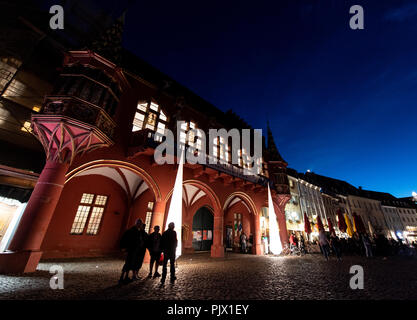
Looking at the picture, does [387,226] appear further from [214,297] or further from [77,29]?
[77,29]

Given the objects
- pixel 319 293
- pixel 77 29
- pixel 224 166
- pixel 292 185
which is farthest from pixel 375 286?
pixel 292 185

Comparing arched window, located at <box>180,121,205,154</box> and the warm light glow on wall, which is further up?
arched window, located at <box>180,121,205,154</box>

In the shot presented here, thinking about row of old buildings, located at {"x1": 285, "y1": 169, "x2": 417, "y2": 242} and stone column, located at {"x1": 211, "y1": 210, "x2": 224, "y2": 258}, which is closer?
→ stone column, located at {"x1": 211, "y1": 210, "x2": 224, "y2": 258}

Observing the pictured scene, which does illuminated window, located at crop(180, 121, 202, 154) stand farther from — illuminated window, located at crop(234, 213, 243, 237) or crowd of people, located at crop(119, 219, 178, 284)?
illuminated window, located at crop(234, 213, 243, 237)

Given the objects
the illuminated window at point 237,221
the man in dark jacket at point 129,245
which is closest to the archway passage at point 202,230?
the illuminated window at point 237,221

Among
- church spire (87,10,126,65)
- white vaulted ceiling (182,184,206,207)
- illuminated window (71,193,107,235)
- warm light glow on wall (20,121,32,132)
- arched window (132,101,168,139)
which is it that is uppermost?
church spire (87,10,126,65)

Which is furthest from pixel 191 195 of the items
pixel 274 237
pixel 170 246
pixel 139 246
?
pixel 170 246

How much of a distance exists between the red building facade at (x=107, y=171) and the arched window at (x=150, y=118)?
6cm

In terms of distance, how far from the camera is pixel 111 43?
943 centimetres

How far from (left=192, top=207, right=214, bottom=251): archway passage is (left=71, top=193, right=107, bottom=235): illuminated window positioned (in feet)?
29.1

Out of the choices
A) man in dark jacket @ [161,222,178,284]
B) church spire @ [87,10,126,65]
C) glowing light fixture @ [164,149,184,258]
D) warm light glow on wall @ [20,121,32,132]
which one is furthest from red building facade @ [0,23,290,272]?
man in dark jacket @ [161,222,178,284]

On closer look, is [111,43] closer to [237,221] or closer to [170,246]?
[170,246]

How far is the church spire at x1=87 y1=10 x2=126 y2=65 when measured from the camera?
8.85m

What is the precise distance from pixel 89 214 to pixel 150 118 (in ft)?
23.9
